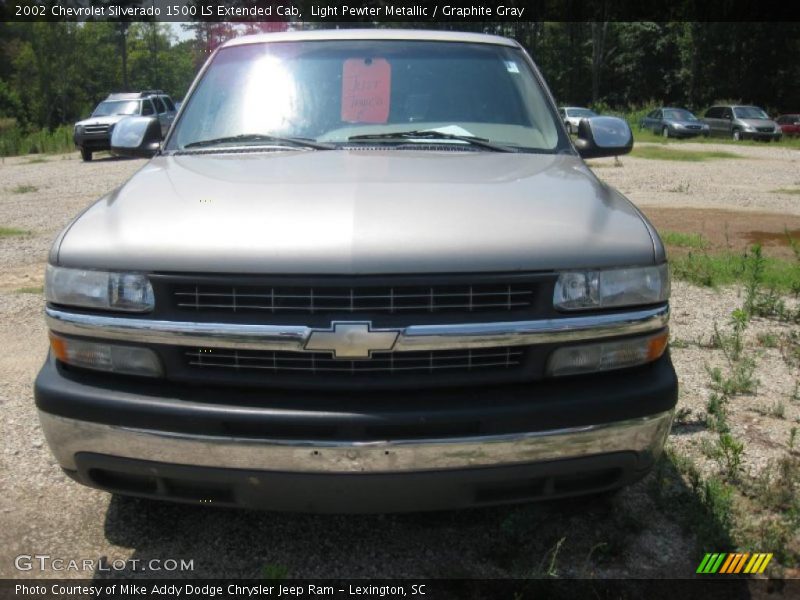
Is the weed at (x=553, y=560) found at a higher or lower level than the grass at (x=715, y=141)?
higher

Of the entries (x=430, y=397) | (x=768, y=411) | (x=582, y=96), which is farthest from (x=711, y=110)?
(x=430, y=397)

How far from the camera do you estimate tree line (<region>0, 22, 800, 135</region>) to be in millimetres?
49812

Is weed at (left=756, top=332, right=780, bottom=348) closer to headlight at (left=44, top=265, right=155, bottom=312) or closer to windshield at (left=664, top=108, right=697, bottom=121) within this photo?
headlight at (left=44, top=265, right=155, bottom=312)

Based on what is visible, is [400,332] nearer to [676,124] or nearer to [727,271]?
[727,271]

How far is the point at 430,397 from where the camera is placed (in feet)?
7.79

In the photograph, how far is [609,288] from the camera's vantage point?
2.46 meters

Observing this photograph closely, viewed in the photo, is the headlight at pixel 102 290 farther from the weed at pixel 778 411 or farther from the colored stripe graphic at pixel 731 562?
the weed at pixel 778 411

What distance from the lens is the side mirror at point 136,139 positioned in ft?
13.4

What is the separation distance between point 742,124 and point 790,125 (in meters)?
3.02

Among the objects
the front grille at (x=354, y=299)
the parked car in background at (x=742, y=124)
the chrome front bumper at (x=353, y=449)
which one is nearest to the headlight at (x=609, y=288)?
the front grille at (x=354, y=299)

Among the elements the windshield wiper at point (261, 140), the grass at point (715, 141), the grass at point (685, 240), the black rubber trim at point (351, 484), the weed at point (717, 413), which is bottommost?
the grass at point (715, 141)

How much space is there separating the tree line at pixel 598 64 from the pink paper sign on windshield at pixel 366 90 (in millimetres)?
38811

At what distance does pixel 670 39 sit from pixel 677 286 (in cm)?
5465

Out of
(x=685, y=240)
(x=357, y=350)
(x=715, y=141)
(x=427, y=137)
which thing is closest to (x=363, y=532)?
(x=357, y=350)
